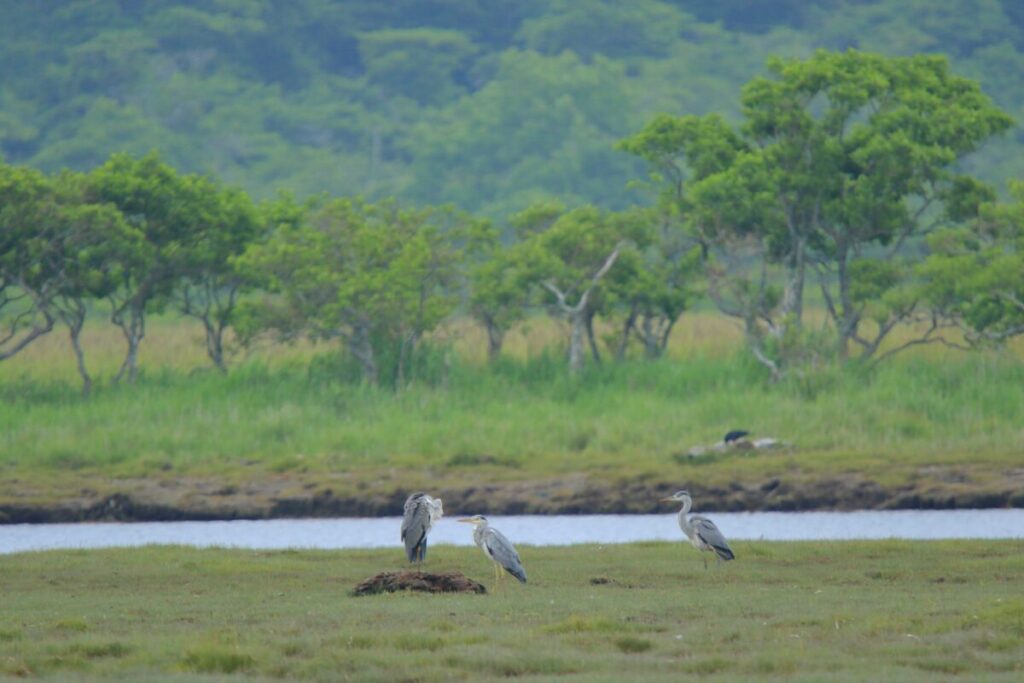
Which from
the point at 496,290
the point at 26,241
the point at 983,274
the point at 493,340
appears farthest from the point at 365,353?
the point at 983,274

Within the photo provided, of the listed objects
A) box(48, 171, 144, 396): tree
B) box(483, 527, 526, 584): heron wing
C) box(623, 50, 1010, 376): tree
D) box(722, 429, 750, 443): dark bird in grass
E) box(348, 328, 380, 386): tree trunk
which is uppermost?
box(623, 50, 1010, 376): tree

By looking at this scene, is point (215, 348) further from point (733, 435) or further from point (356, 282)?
point (733, 435)

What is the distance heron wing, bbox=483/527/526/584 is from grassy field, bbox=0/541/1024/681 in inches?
10.0

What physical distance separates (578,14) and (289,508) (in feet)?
229

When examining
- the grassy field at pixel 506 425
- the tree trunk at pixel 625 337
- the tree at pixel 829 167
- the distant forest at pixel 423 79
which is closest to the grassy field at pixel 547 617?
the grassy field at pixel 506 425

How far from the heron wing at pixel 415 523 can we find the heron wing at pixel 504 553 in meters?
1.61

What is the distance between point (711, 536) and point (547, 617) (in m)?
3.73

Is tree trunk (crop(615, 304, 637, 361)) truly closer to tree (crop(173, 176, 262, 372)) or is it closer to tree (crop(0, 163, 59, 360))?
tree (crop(173, 176, 262, 372))

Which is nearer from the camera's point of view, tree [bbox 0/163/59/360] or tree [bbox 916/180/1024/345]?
tree [bbox 916/180/1024/345]

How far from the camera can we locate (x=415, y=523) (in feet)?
65.3

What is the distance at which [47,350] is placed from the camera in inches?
2056

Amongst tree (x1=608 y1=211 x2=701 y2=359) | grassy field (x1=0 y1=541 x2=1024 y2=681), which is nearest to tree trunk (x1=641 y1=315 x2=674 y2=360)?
tree (x1=608 y1=211 x2=701 y2=359)

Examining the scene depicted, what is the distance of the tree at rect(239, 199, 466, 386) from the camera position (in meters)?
41.9

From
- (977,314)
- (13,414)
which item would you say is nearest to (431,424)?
(13,414)
